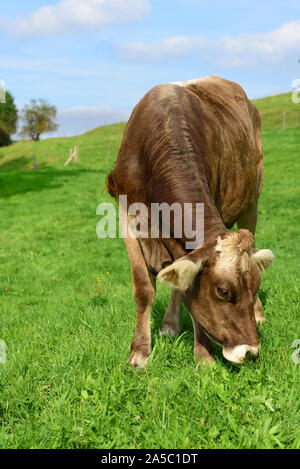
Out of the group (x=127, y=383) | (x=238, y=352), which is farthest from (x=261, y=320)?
(x=127, y=383)

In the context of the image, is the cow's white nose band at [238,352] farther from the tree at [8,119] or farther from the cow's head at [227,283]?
the tree at [8,119]

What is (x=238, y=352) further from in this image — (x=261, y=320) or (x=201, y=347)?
(x=261, y=320)

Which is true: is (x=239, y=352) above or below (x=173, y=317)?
above

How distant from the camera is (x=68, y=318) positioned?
5.51 metres

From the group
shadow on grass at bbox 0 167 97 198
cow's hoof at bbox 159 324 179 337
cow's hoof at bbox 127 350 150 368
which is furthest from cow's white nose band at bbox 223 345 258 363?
shadow on grass at bbox 0 167 97 198

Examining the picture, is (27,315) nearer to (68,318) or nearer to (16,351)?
(68,318)

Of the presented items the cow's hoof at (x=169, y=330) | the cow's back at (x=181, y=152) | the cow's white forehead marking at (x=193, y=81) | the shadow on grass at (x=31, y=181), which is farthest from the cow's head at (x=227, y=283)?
the shadow on grass at (x=31, y=181)

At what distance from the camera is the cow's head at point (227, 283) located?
3.28 metres

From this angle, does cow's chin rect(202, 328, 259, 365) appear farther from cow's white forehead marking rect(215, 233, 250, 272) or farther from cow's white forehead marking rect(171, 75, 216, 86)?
cow's white forehead marking rect(171, 75, 216, 86)

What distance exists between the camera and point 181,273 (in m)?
3.26

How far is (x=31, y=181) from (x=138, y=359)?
21.6 meters

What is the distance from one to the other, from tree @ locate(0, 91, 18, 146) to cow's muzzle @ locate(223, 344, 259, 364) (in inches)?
3109

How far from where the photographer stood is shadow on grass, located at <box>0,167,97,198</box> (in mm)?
21884

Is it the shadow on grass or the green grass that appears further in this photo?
the shadow on grass
